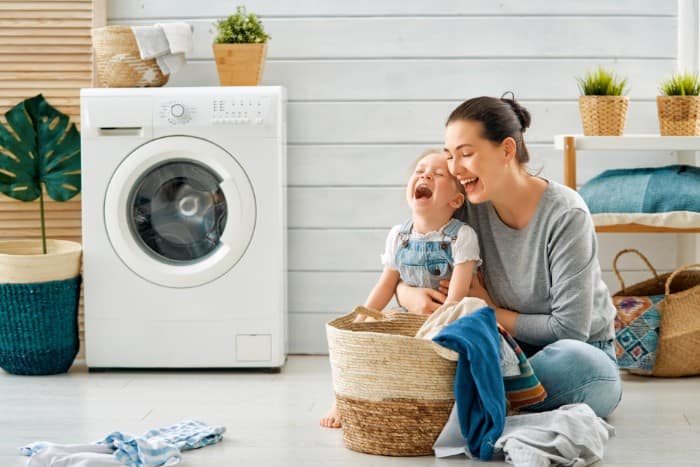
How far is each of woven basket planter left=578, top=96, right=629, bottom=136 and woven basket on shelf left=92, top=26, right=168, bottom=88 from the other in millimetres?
1375

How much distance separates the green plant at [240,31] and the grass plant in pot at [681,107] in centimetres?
129

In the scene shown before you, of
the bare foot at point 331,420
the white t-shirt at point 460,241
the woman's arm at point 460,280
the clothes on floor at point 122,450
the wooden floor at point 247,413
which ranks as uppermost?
the white t-shirt at point 460,241

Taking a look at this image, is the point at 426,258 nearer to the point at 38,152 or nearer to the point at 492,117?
the point at 492,117

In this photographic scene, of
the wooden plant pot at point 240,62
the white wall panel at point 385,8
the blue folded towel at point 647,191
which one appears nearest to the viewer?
the blue folded towel at point 647,191

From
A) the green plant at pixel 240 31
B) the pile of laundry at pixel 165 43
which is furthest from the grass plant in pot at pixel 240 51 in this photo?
the pile of laundry at pixel 165 43

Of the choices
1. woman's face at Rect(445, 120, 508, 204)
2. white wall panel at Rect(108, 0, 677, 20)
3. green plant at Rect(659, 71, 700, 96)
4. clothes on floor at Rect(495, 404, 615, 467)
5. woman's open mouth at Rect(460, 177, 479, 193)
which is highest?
white wall panel at Rect(108, 0, 677, 20)

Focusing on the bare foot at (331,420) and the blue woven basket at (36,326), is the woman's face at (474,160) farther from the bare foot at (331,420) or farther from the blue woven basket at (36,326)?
the blue woven basket at (36,326)

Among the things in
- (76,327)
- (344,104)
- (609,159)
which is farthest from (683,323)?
(76,327)

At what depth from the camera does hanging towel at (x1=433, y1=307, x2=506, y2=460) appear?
2172 mm

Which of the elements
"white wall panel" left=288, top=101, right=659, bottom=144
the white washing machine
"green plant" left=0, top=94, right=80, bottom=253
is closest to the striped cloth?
the white washing machine

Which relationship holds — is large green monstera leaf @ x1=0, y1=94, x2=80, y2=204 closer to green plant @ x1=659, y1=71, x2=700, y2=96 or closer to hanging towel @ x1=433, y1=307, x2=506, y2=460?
hanging towel @ x1=433, y1=307, x2=506, y2=460

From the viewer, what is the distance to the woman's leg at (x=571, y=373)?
2426mm

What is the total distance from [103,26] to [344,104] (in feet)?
2.86

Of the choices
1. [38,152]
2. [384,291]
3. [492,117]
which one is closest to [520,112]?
[492,117]
